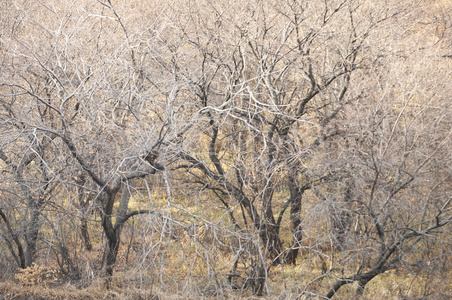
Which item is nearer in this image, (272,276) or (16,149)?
(16,149)

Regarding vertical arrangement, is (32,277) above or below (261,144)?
below

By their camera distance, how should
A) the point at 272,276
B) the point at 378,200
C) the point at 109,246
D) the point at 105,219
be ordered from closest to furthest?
the point at 105,219 → the point at 109,246 → the point at 378,200 → the point at 272,276

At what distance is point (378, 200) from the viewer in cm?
725

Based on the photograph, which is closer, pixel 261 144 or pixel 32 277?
pixel 32 277

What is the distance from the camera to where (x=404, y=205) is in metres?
7.72

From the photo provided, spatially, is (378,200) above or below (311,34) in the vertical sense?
below

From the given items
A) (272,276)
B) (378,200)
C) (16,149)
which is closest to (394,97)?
(378,200)

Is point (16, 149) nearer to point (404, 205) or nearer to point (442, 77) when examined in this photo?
point (404, 205)

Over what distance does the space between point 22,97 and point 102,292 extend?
4471 millimetres

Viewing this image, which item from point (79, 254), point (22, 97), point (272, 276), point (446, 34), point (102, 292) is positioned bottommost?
point (272, 276)

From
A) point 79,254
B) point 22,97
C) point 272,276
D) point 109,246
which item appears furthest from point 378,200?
point 22,97

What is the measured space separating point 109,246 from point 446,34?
9.99 m

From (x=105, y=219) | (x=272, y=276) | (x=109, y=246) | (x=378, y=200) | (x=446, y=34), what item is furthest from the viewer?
(x=446, y=34)

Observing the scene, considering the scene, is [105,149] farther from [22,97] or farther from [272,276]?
[272,276]
